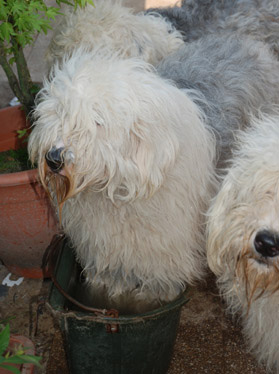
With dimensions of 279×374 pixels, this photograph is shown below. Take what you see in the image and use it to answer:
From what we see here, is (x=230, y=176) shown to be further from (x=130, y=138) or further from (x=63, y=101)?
(x=63, y=101)

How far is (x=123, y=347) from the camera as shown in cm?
236

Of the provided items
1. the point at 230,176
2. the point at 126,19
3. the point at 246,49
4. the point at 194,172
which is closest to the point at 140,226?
the point at 194,172

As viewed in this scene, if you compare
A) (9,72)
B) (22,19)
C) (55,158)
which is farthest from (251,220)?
(9,72)

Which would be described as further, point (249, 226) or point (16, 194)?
point (16, 194)

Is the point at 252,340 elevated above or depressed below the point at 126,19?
below

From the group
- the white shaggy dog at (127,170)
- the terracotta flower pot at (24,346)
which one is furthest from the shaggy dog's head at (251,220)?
the terracotta flower pot at (24,346)

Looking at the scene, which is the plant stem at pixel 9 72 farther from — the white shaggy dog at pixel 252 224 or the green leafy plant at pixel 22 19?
the white shaggy dog at pixel 252 224

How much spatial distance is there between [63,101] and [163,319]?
3.57 ft

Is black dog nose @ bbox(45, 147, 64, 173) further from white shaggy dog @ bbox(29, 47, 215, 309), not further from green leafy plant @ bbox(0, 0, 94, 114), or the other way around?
green leafy plant @ bbox(0, 0, 94, 114)

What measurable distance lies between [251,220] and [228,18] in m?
2.23

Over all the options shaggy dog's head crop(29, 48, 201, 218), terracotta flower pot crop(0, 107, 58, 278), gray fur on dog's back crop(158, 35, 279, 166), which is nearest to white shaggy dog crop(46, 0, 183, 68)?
gray fur on dog's back crop(158, 35, 279, 166)

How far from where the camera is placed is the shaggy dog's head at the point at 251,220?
1720 millimetres

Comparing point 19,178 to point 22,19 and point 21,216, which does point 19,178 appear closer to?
point 21,216

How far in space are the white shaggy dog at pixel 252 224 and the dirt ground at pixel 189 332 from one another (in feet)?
2.70
